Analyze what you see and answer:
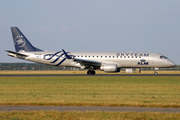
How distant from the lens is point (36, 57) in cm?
4203

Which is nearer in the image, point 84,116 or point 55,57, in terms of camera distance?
point 84,116

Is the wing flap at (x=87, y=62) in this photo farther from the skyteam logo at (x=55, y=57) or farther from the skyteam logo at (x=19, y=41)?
the skyteam logo at (x=19, y=41)

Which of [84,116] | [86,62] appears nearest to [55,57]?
[86,62]

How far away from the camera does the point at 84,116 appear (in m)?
9.77

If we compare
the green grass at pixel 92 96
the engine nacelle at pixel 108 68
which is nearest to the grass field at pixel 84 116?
the green grass at pixel 92 96

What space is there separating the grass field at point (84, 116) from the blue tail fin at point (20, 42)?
3438 cm

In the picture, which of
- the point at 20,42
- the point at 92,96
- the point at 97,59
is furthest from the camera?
the point at 20,42

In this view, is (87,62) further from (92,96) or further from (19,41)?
(92,96)

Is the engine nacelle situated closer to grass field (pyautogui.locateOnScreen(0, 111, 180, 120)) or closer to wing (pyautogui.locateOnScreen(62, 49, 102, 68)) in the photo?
wing (pyautogui.locateOnScreen(62, 49, 102, 68))

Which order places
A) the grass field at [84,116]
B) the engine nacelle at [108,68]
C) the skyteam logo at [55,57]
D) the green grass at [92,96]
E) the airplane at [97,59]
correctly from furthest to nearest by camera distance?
the skyteam logo at [55,57] < the airplane at [97,59] < the engine nacelle at [108,68] < the green grass at [92,96] < the grass field at [84,116]

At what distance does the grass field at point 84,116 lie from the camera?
9.45 metres

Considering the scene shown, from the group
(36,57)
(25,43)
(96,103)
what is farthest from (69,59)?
(96,103)

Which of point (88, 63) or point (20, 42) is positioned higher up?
point (20, 42)

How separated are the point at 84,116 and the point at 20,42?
3606 cm
